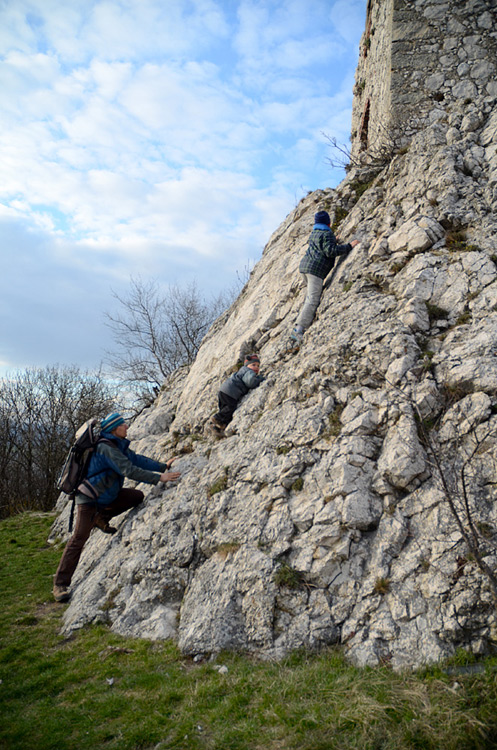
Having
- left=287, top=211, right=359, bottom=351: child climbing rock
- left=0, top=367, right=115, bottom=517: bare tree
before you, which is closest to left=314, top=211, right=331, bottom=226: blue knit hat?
left=287, top=211, right=359, bottom=351: child climbing rock

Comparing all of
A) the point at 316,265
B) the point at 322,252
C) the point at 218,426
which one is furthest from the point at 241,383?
the point at 322,252

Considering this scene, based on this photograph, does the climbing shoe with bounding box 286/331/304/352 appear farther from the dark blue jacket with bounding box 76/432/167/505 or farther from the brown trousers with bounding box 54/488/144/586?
the brown trousers with bounding box 54/488/144/586

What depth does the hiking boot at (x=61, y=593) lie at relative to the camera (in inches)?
296

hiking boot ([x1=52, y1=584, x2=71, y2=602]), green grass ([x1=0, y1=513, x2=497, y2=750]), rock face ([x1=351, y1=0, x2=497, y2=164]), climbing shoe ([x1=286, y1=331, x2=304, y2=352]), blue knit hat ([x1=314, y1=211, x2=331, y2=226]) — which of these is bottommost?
green grass ([x1=0, y1=513, x2=497, y2=750])

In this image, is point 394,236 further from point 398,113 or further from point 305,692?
point 305,692

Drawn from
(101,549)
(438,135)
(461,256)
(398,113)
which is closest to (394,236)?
(461,256)

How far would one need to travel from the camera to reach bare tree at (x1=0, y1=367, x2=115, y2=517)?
25438 millimetres

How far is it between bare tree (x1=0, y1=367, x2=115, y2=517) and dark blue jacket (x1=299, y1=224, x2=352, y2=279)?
67.7 ft

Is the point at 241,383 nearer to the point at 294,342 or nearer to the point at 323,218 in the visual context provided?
the point at 294,342

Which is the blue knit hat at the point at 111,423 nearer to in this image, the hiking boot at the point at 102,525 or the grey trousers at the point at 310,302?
the hiking boot at the point at 102,525

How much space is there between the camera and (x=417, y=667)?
160 inches

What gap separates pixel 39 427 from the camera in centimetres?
2730

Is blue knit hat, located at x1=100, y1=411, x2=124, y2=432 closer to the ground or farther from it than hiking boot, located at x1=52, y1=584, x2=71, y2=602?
farther from it

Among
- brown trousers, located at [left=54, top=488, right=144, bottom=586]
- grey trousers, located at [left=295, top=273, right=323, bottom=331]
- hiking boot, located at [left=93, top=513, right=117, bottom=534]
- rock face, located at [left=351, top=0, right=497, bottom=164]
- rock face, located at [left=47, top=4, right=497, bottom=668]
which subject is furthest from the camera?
rock face, located at [left=351, top=0, right=497, bottom=164]
